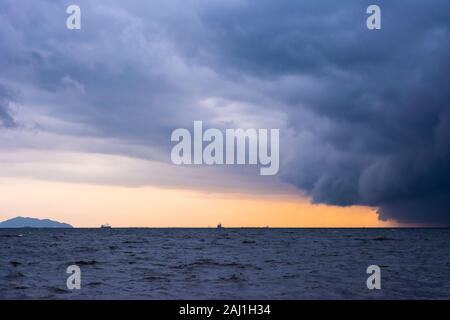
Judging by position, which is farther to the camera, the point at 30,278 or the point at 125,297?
the point at 30,278

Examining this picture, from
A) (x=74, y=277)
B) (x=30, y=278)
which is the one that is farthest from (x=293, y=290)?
(x=30, y=278)

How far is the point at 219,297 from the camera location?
81.1ft

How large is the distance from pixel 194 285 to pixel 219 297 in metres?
4.58

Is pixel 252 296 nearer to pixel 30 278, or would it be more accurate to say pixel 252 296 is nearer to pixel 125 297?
pixel 125 297
